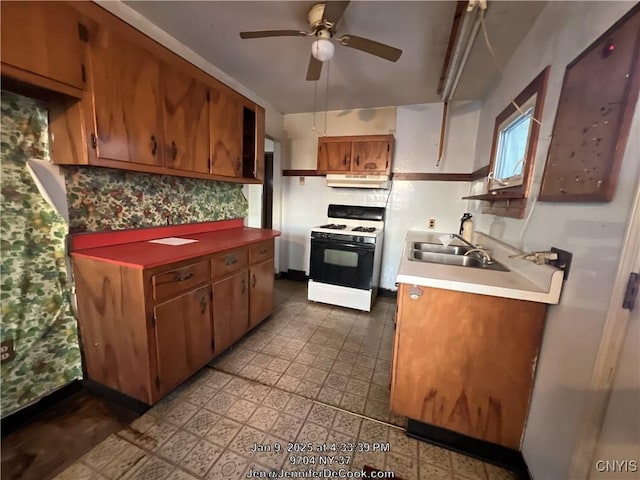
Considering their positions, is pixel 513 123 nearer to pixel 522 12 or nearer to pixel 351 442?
pixel 522 12

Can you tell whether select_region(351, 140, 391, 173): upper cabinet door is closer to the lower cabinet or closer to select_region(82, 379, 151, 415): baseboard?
the lower cabinet

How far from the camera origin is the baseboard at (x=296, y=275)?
157 inches

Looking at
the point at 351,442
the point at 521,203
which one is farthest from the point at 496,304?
the point at 351,442

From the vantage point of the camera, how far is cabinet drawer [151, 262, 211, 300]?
139 cm

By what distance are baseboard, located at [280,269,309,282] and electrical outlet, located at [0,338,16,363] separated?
9.73 ft

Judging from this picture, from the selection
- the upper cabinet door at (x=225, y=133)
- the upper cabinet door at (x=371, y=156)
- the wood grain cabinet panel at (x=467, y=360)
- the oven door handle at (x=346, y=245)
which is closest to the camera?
the wood grain cabinet panel at (x=467, y=360)

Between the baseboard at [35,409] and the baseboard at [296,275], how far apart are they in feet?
8.83

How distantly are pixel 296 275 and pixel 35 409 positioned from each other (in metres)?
2.90

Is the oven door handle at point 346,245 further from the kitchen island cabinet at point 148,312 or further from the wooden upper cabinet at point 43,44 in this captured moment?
the wooden upper cabinet at point 43,44

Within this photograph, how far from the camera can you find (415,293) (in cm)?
129

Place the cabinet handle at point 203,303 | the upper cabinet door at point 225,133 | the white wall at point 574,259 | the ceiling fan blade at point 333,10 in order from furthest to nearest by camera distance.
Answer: the upper cabinet door at point 225,133 < the cabinet handle at point 203,303 < the ceiling fan blade at point 333,10 < the white wall at point 574,259

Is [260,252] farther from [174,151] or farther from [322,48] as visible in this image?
[322,48]

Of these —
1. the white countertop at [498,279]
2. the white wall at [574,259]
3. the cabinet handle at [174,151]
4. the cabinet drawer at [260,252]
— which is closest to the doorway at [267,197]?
the cabinet drawer at [260,252]

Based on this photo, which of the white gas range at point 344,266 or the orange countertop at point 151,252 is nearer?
the orange countertop at point 151,252
